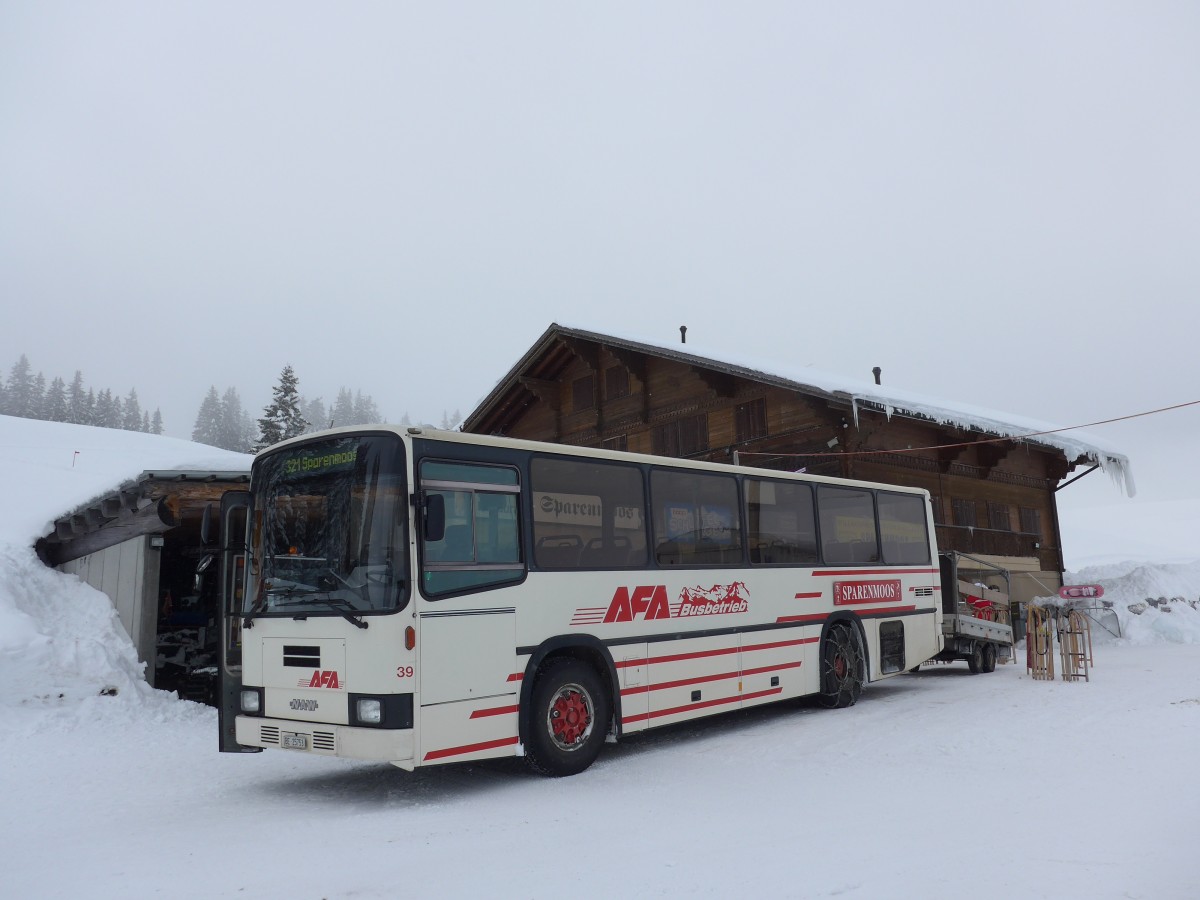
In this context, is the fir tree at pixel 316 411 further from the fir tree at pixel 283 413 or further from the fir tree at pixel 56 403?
the fir tree at pixel 283 413

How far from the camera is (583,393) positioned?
2572 centimetres

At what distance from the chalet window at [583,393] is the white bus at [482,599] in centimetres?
1482

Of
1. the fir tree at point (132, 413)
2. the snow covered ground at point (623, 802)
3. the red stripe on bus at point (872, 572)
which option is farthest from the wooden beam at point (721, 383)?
the fir tree at point (132, 413)

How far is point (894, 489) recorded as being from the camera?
13.3 metres

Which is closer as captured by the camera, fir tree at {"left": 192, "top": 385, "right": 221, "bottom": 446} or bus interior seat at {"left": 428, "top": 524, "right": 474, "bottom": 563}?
bus interior seat at {"left": 428, "top": 524, "right": 474, "bottom": 563}

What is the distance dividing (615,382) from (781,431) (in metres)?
6.03

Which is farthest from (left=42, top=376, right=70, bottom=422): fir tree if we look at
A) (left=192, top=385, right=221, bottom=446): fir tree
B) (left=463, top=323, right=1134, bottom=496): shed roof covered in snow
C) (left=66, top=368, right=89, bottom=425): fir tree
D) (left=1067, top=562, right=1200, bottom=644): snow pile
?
(left=1067, top=562, right=1200, bottom=644): snow pile

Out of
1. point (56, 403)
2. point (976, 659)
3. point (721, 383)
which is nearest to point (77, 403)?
point (56, 403)

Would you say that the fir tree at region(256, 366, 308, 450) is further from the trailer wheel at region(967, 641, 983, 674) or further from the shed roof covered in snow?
the trailer wheel at region(967, 641, 983, 674)

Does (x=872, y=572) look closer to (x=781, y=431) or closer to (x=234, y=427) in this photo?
(x=781, y=431)

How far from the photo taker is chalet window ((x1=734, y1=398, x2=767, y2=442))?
20500 millimetres

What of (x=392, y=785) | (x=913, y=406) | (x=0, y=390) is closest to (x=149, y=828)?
(x=392, y=785)

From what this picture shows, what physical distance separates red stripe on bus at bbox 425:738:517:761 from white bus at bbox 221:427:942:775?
0.01 meters

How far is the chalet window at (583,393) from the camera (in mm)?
25281
